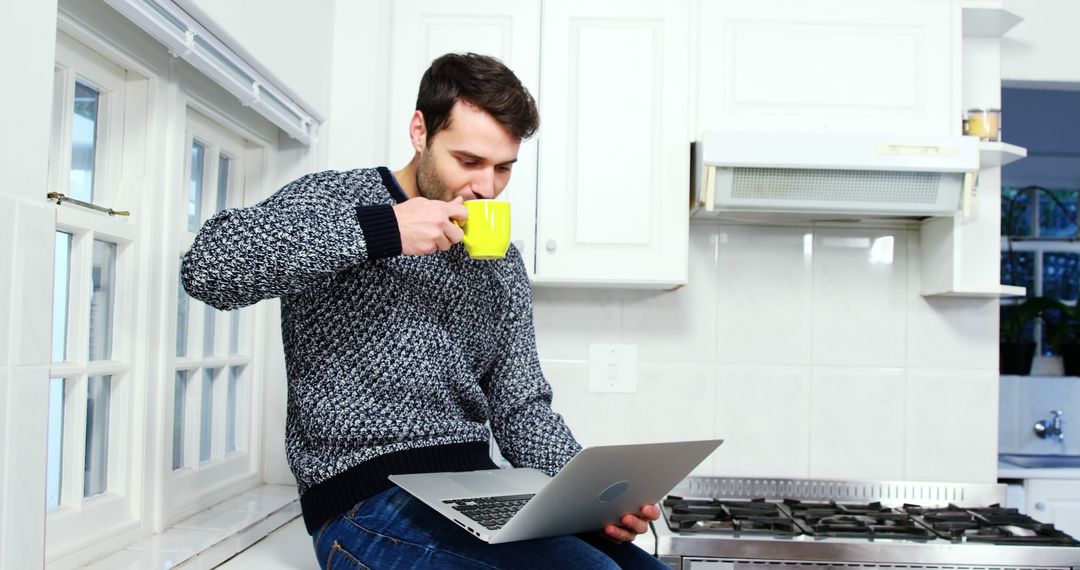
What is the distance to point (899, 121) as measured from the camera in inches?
92.1

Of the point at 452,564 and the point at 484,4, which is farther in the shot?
the point at 484,4

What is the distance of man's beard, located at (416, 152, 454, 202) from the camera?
4.94 feet

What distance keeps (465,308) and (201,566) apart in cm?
64

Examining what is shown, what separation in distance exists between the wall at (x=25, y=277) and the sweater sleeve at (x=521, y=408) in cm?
75

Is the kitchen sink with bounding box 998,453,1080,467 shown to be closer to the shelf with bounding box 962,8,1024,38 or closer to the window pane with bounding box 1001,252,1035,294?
the window pane with bounding box 1001,252,1035,294

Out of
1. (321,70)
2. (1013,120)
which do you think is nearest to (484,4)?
(321,70)

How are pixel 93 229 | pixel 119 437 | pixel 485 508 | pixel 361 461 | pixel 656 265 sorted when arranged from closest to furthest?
pixel 485 508 < pixel 361 461 < pixel 93 229 < pixel 119 437 < pixel 656 265

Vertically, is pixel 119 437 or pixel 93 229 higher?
pixel 93 229

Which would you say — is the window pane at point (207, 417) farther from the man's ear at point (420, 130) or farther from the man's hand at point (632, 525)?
the man's hand at point (632, 525)

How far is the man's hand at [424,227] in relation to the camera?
1.24 meters

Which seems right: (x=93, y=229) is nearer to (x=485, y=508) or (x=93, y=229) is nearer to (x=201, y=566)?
A: (x=201, y=566)

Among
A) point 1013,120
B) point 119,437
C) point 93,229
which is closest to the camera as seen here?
point 93,229

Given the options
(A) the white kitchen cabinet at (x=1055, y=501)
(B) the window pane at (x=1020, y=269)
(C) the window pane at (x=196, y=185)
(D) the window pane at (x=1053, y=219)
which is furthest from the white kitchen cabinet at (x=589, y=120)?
(D) the window pane at (x=1053, y=219)

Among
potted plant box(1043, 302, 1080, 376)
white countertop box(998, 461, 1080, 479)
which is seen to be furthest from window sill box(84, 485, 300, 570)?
potted plant box(1043, 302, 1080, 376)
